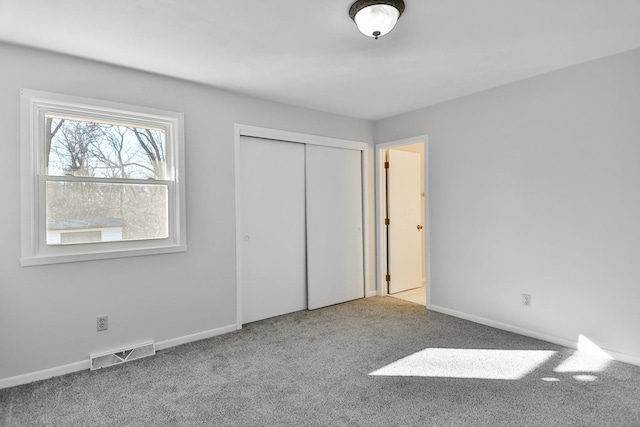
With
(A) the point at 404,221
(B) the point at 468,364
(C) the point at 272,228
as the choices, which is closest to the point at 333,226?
(C) the point at 272,228

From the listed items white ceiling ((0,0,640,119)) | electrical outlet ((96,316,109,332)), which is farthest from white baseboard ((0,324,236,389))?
white ceiling ((0,0,640,119))

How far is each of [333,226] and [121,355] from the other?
2609 millimetres

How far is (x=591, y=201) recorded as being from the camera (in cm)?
295

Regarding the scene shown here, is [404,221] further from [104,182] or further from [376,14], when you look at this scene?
[104,182]

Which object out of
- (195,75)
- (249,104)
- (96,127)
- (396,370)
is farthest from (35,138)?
(396,370)

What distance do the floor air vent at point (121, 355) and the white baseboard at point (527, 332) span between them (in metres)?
2.99

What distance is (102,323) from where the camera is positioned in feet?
9.45

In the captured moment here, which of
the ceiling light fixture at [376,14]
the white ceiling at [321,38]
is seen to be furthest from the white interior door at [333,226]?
the ceiling light fixture at [376,14]

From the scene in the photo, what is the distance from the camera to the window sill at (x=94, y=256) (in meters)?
2.59

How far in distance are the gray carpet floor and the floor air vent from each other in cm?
10

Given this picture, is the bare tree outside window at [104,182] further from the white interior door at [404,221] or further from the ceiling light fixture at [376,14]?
the white interior door at [404,221]

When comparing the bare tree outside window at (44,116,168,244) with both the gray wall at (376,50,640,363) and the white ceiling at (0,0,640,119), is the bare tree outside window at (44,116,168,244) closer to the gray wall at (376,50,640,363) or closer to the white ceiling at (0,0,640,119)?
the white ceiling at (0,0,640,119)

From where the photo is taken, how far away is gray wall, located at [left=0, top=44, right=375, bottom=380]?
2531 mm

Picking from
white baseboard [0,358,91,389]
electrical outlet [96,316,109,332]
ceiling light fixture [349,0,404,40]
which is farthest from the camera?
electrical outlet [96,316,109,332]
